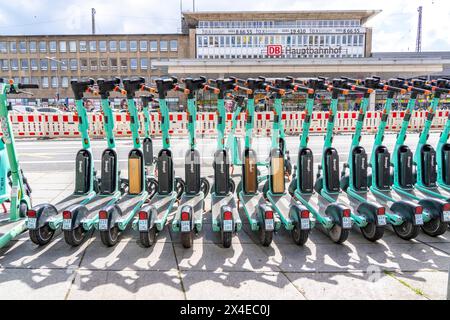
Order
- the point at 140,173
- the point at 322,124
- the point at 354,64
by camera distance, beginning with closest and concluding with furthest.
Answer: the point at 140,173, the point at 322,124, the point at 354,64

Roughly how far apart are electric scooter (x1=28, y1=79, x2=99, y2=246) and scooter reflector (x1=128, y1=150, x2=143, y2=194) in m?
0.65

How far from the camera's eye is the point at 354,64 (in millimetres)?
26734

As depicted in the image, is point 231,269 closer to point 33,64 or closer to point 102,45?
point 102,45

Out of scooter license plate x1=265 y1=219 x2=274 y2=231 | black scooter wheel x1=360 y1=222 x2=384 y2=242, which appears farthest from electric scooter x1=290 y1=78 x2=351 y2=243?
scooter license plate x1=265 y1=219 x2=274 y2=231

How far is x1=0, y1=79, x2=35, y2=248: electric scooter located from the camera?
461cm

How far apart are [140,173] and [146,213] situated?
1489 millimetres

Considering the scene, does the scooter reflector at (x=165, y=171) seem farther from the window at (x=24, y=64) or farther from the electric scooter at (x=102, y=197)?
the window at (x=24, y=64)

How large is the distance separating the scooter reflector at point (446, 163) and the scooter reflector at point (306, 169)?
2550 mm

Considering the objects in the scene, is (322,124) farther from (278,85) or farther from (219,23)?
(219,23)

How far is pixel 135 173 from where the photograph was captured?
5.50m

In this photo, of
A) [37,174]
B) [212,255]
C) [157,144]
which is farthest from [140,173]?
[157,144]

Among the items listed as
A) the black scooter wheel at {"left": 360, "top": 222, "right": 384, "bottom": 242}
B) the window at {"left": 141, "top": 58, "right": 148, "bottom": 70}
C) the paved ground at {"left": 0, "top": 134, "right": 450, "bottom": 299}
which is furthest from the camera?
the window at {"left": 141, "top": 58, "right": 148, "bottom": 70}

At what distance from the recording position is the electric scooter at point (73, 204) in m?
4.16

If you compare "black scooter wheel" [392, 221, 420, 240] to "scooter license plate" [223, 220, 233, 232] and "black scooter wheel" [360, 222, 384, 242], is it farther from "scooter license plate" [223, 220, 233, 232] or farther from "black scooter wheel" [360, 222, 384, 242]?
"scooter license plate" [223, 220, 233, 232]
